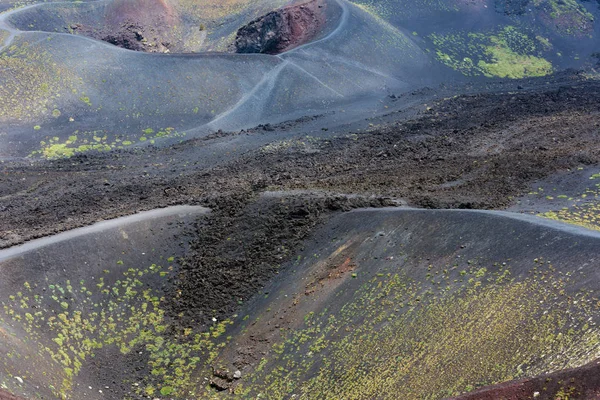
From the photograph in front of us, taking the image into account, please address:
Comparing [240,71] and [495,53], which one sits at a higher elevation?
[495,53]

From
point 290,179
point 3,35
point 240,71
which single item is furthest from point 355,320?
point 3,35

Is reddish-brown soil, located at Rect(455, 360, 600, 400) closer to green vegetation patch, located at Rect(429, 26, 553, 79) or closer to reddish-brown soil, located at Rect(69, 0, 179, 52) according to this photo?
green vegetation patch, located at Rect(429, 26, 553, 79)

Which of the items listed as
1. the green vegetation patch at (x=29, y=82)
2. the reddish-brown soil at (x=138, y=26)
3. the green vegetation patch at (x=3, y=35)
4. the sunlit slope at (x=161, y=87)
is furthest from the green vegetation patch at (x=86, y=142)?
the reddish-brown soil at (x=138, y=26)

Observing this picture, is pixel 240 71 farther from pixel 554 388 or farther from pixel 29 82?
pixel 554 388

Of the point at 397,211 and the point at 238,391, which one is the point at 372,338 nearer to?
the point at 238,391

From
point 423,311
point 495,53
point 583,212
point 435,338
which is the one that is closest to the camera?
point 435,338
